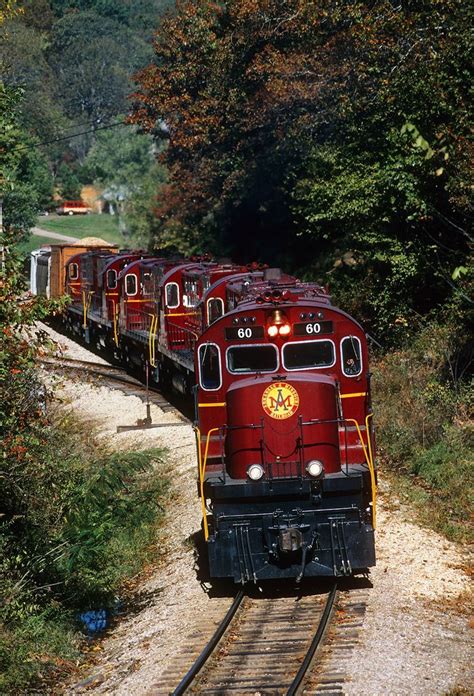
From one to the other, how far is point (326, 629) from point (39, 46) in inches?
4218

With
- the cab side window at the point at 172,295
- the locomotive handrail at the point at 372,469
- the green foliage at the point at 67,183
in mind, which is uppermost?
the green foliage at the point at 67,183

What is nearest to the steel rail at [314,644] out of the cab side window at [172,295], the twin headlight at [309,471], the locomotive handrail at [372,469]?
the locomotive handrail at [372,469]

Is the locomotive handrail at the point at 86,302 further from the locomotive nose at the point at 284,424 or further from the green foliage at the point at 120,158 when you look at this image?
the green foliage at the point at 120,158

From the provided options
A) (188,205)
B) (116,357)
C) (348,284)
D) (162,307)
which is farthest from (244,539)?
(188,205)

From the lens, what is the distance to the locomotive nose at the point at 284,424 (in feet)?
42.7

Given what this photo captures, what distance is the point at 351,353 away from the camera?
43.8 feet

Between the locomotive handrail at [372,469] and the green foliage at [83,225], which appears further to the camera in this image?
the green foliage at [83,225]

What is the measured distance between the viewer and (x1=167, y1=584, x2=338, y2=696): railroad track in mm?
10727

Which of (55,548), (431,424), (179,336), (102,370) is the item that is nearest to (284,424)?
(55,548)

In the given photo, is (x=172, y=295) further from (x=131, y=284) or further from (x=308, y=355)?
(x=308, y=355)

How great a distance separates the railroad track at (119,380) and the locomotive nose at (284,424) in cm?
1127

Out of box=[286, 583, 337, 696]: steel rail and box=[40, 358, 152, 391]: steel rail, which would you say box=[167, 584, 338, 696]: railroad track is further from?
box=[40, 358, 152, 391]: steel rail

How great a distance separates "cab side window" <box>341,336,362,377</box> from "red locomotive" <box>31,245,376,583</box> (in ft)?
0.04

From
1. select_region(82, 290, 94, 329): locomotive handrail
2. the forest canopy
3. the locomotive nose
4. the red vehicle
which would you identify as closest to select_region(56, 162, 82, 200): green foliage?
the red vehicle
